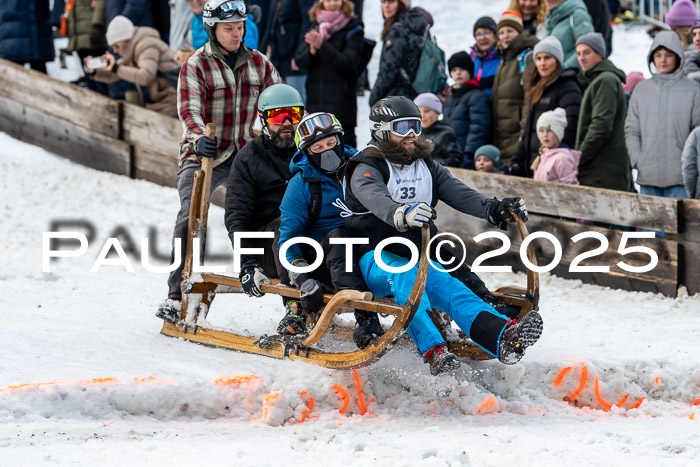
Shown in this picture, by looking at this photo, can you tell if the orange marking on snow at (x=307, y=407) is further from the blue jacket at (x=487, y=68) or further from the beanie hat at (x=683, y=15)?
the beanie hat at (x=683, y=15)

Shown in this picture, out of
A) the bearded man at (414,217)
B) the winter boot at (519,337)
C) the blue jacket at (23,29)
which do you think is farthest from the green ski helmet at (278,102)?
the blue jacket at (23,29)

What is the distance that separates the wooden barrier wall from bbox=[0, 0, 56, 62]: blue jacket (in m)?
0.29

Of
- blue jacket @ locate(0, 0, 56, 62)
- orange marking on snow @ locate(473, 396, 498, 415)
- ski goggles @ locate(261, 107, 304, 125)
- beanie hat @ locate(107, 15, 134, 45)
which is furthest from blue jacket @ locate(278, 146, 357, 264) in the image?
blue jacket @ locate(0, 0, 56, 62)

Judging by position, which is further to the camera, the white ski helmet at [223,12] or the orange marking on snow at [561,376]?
the white ski helmet at [223,12]

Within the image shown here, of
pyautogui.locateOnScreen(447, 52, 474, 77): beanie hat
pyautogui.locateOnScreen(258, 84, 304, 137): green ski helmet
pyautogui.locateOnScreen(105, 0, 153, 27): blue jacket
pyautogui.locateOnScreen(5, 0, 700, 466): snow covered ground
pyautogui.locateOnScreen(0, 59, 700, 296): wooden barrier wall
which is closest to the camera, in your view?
pyautogui.locateOnScreen(5, 0, 700, 466): snow covered ground

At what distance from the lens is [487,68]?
9500 mm

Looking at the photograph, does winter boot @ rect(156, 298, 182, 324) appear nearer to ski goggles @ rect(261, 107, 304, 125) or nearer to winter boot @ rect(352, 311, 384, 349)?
ski goggles @ rect(261, 107, 304, 125)

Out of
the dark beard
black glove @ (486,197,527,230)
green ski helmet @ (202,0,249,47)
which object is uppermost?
green ski helmet @ (202,0,249,47)

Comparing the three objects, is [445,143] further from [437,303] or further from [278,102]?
[437,303]

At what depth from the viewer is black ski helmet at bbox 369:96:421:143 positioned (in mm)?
5363

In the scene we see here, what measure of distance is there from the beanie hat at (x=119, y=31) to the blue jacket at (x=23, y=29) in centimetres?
240

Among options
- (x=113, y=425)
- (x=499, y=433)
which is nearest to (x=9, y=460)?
(x=113, y=425)

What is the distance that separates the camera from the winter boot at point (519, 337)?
4.81 metres

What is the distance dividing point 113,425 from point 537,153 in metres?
4.65
